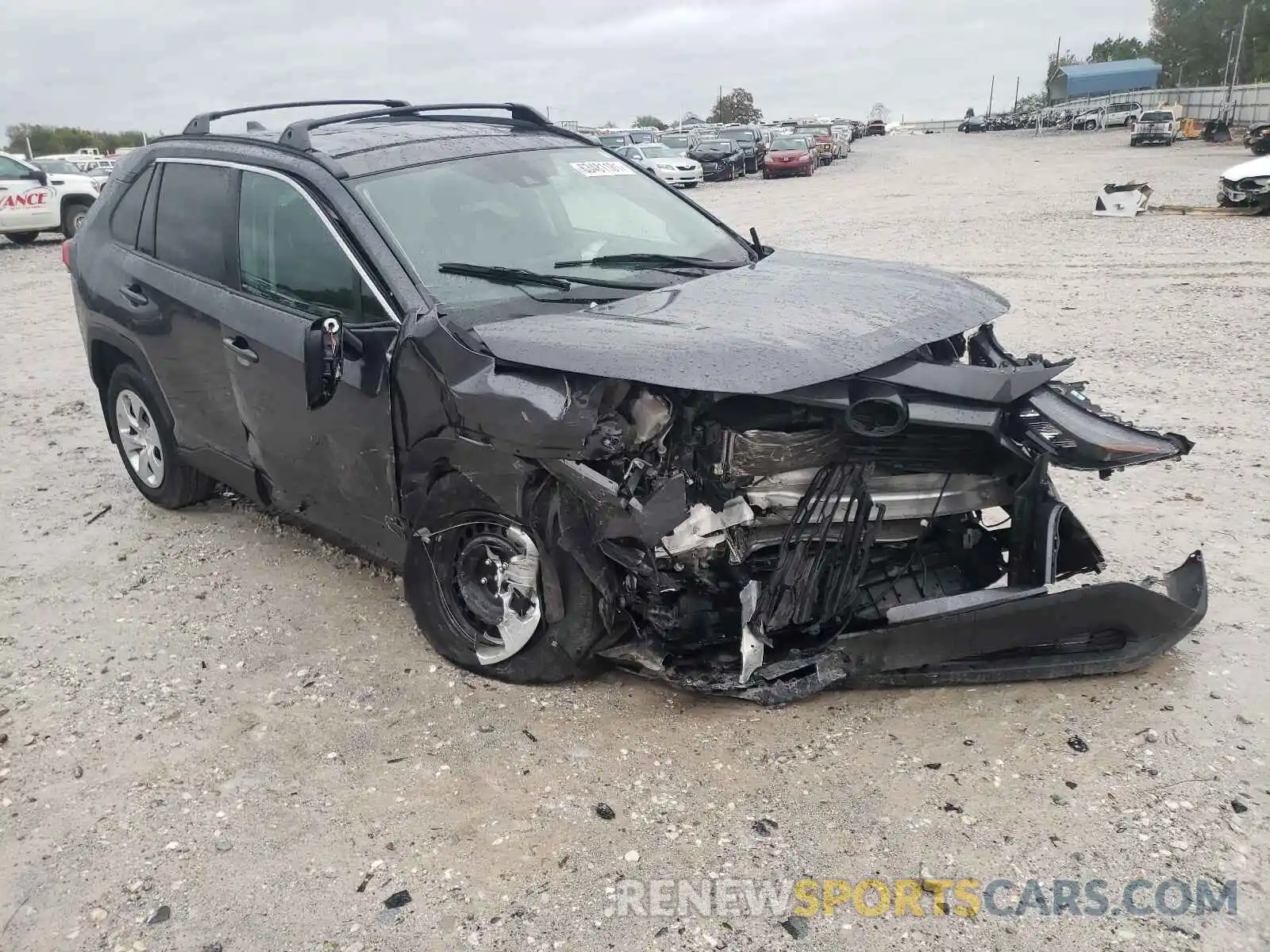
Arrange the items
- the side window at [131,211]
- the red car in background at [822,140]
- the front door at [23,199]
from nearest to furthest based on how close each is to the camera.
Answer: the side window at [131,211], the front door at [23,199], the red car in background at [822,140]

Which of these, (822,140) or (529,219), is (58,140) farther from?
(529,219)

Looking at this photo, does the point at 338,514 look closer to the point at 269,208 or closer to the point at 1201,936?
the point at 269,208

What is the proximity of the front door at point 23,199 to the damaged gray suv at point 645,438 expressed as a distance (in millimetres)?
17831

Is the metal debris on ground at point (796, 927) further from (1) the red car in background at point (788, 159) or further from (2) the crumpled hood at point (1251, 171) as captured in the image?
(1) the red car in background at point (788, 159)

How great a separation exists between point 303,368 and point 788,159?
31413mm

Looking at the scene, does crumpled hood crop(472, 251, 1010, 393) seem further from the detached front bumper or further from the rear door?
the rear door

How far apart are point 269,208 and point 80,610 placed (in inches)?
76.6

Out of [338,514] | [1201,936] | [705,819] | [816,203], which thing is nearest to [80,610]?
[338,514]

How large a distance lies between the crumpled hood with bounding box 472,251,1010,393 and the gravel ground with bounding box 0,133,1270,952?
239 mm

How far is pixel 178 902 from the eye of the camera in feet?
8.51

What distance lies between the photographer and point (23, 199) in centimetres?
1864

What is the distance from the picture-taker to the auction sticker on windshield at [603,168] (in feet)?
14.4

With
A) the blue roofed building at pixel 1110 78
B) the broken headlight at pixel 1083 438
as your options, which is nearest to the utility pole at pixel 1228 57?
the blue roofed building at pixel 1110 78

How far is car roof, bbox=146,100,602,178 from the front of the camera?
389 cm
